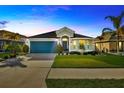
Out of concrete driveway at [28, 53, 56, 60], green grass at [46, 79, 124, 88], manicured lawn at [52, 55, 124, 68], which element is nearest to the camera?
green grass at [46, 79, 124, 88]

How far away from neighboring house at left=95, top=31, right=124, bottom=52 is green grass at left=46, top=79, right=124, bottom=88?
2.96 m

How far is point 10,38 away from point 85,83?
4143 mm

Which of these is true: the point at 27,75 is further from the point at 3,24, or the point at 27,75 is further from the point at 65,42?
the point at 65,42

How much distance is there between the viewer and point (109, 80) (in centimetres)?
942

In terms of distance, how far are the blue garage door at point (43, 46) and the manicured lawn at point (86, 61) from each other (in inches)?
18.8

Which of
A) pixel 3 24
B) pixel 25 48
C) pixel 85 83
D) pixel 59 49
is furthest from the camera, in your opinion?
pixel 59 49

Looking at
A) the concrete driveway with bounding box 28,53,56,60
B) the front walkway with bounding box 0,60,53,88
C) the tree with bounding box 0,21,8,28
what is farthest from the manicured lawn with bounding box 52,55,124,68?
the tree with bounding box 0,21,8,28

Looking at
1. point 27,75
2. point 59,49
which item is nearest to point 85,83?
point 27,75

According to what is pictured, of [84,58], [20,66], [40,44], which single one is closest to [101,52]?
[84,58]

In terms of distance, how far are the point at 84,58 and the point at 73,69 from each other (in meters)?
0.92

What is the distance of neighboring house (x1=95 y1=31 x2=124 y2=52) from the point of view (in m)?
12.1

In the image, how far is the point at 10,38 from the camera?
1191 cm

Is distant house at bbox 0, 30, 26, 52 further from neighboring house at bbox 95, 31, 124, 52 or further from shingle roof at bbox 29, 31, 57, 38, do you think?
neighboring house at bbox 95, 31, 124, 52

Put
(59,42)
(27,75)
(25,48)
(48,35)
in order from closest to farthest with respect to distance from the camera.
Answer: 1. (27,75)
2. (25,48)
3. (48,35)
4. (59,42)
